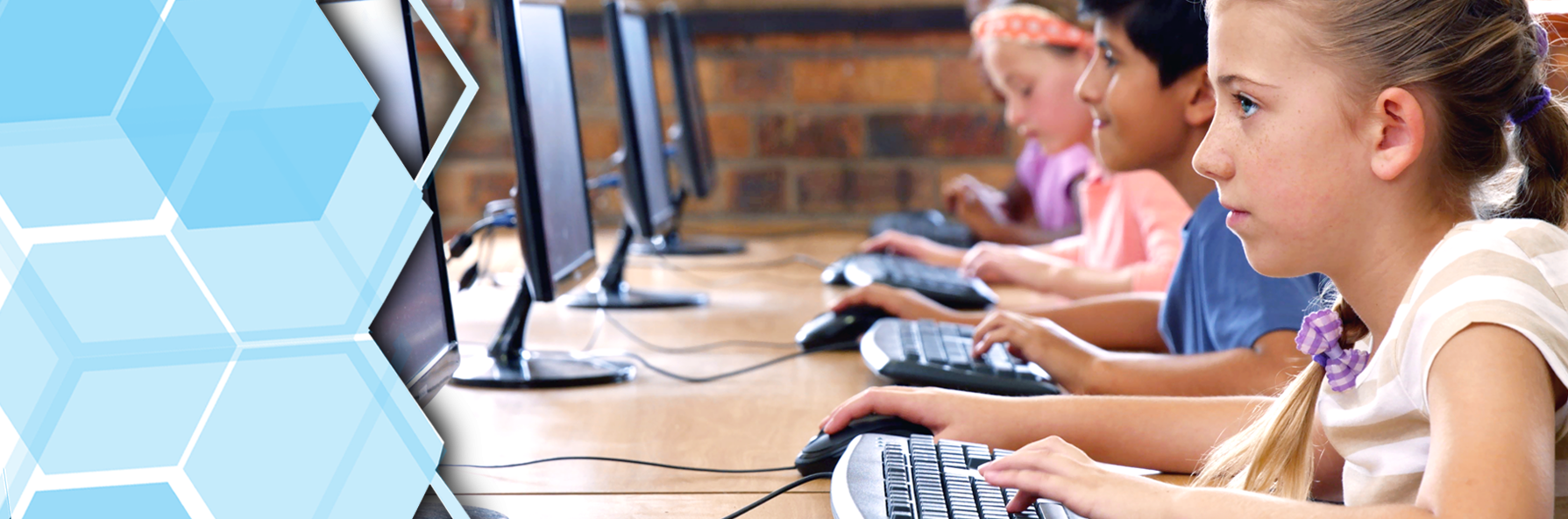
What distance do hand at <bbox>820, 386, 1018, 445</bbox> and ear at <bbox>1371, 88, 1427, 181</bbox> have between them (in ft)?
1.06

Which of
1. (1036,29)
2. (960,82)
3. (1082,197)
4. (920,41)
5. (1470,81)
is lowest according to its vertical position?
(1470,81)

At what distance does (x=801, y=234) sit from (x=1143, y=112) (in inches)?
66.2

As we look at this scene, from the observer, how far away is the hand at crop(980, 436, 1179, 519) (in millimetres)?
619

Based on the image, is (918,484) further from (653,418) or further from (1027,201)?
(1027,201)

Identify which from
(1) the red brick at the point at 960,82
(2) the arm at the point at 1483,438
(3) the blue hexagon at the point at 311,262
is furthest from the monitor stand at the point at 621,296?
(1) the red brick at the point at 960,82

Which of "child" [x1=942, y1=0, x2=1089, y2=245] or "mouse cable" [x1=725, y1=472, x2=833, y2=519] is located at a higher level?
"child" [x1=942, y1=0, x2=1089, y2=245]

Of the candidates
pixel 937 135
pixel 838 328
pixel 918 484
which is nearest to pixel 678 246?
pixel 937 135

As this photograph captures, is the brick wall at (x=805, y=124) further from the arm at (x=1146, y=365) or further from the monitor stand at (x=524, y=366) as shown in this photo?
the arm at (x=1146, y=365)

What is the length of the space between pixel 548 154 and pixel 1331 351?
80 cm

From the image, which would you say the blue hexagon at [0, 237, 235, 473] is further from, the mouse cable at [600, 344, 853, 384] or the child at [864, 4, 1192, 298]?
the child at [864, 4, 1192, 298]

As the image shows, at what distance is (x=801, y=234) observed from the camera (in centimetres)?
293

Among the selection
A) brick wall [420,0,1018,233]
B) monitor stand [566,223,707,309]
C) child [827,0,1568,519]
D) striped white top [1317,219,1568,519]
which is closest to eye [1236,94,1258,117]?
child [827,0,1568,519]

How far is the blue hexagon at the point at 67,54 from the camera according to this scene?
0.61 meters

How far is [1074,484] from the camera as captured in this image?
65cm
